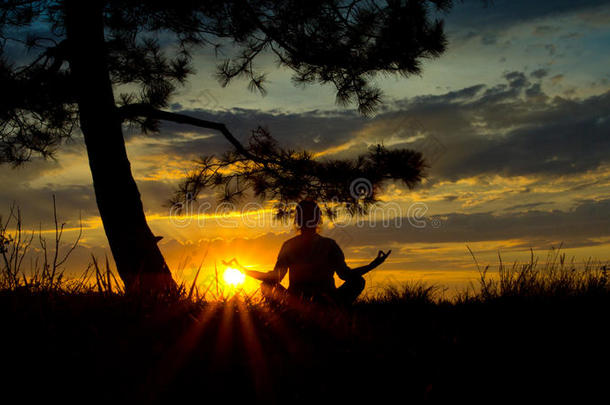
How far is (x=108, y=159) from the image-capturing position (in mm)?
4715

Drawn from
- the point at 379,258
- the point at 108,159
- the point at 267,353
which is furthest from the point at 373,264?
the point at 108,159

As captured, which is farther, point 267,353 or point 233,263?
point 233,263

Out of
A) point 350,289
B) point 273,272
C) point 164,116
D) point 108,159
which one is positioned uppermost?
point 164,116

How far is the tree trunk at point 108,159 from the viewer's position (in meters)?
4.66

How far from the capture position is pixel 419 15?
211 inches

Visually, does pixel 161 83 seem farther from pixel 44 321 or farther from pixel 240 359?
pixel 240 359

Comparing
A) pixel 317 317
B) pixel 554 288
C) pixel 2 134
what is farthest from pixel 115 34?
pixel 554 288

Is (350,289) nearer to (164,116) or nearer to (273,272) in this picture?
(273,272)

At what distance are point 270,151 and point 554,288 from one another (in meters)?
3.51

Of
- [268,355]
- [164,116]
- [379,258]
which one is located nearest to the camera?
[268,355]

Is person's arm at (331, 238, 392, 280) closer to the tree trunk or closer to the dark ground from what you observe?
the dark ground

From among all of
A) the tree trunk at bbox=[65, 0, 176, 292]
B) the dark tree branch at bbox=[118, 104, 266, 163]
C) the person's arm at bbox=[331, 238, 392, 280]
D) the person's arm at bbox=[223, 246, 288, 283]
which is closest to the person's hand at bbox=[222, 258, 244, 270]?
the person's arm at bbox=[223, 246, 288, 283]

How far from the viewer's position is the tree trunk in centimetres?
466

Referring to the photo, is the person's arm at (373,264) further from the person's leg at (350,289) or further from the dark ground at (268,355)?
the dark ground at (268,355)
